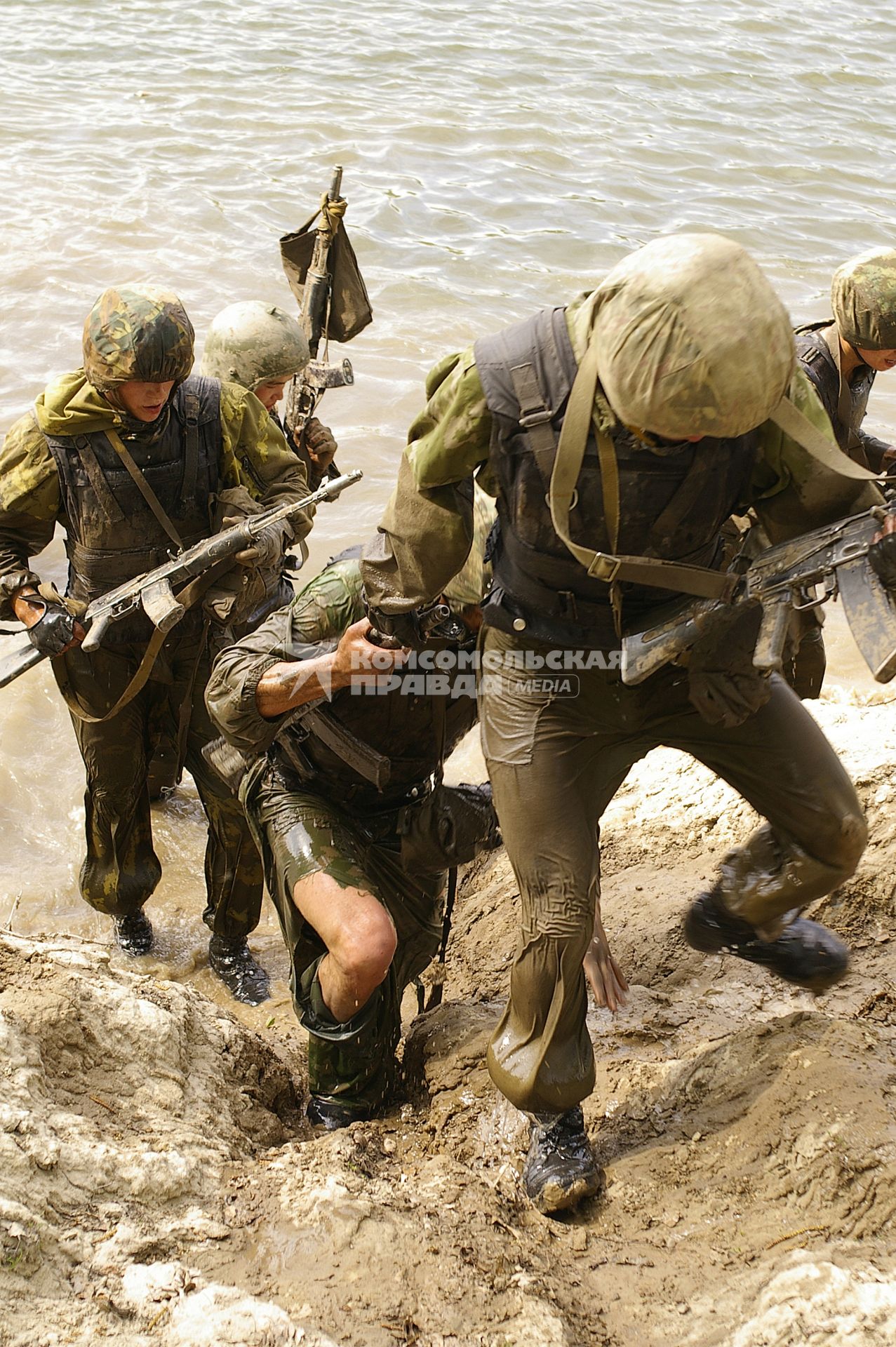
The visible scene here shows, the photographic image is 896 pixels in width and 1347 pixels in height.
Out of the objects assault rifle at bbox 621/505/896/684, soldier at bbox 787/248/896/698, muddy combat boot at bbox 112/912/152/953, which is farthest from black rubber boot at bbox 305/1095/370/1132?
soldier at bbox 787/248/896/698

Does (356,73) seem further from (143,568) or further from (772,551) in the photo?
(772,551)

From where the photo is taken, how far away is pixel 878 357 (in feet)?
14.3

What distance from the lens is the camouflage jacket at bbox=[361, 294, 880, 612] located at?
9.78 feet

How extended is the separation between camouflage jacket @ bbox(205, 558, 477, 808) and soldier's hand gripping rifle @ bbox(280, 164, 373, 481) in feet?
6.32

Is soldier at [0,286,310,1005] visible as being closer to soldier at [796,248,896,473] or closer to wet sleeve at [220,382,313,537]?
wet sleeve at [220,382,313,537]

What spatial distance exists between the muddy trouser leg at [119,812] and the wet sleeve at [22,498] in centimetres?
55

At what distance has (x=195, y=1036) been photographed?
12.3 ft

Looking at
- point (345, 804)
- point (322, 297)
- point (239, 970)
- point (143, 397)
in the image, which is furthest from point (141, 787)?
point (322, 297)

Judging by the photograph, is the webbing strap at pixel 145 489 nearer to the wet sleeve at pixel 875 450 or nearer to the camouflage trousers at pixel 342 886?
the camouflage trousers at pixel 342 886

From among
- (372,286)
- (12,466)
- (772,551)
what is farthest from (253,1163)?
(372,286)

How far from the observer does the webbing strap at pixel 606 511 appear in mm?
2859

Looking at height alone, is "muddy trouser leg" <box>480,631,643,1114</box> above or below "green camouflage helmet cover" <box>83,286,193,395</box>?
below

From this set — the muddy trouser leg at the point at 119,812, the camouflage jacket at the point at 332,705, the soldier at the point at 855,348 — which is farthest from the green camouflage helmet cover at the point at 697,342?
the muddy trouser leg at the point at 119,812

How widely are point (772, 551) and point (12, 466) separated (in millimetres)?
2718
